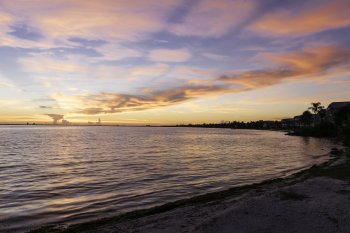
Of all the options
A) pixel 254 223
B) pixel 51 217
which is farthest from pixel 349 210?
pixel 51 217

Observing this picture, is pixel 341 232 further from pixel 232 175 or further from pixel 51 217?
pixel 232 175

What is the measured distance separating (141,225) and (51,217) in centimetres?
637

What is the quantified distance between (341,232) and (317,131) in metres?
140

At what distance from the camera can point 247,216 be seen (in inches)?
545

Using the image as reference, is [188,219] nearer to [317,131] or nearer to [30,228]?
[30,228]

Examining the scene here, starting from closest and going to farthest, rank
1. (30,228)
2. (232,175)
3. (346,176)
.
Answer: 1. (30,228)
2. (346,176)
3. (232,175)

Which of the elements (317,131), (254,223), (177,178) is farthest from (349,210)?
(317,131)

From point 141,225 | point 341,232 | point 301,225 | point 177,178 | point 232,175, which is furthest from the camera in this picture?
point 232,175

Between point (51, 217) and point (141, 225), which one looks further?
point (51, 217)

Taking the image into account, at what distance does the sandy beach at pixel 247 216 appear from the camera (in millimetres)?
12539

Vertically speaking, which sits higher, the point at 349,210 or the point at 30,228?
the point at 349,210

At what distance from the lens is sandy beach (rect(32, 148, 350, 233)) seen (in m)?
12.5

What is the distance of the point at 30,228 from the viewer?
15039mm

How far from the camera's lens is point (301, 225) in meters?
12.6
